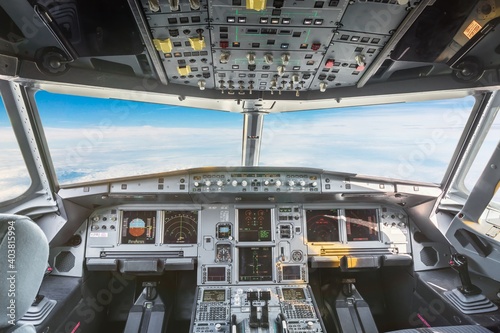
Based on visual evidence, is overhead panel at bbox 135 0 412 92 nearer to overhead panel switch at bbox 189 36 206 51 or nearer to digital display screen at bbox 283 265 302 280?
overhead panel switch at bbox 189 36 206 51

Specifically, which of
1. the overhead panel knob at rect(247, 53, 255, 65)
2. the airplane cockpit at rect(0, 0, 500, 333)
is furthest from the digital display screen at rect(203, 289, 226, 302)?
the overhead panel knob at rect(247, 53, 255, 65)

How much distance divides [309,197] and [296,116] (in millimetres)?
1004

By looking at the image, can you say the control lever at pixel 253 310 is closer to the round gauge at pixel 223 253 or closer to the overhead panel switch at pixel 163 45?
the round gauge at pixel 223 253

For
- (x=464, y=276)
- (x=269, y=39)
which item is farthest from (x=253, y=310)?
(x=269, y=39)

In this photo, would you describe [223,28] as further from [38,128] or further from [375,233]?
[375,233]

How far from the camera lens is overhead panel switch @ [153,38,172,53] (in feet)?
6.27

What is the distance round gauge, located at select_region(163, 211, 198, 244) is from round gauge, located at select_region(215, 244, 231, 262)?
0.94ft

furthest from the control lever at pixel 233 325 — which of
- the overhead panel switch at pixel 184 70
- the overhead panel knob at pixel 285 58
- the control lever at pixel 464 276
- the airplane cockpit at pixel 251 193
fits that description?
the overhead panel knob at pixel 285 58

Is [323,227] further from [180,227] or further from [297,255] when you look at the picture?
[180,227]

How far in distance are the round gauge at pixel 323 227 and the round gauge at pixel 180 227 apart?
141 centimetres

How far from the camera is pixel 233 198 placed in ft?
13.2

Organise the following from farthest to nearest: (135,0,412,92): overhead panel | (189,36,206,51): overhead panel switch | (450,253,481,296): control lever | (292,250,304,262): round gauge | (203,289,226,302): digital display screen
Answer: (292,250,304,262): round gauge, (203,289,226,302): digital display screen, (450,253,481,296): control lever, (189,36,206,51): overhead panel switch, (135,0,412,92): overhead panel

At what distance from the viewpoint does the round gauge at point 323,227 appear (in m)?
4.11

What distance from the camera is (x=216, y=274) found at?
394 cm
